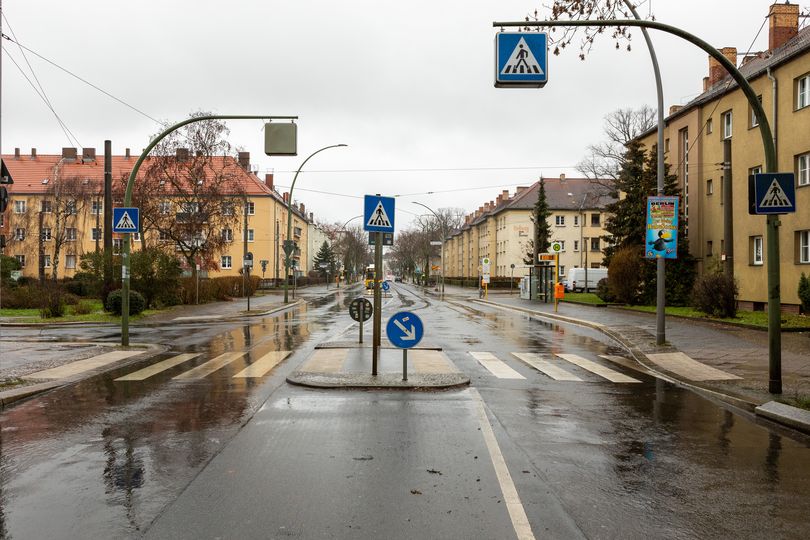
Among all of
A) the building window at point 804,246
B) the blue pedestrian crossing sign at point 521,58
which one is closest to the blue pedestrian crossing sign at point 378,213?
the blue pedestrian crossing sign at point 521,58

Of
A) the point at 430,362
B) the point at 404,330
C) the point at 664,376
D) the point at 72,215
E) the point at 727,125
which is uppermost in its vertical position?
the point at 727,125

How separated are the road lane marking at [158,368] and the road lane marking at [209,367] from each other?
561mm

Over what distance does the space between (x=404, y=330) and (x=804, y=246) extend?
2024 centimetres

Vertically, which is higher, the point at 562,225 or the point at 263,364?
the point at 562,225

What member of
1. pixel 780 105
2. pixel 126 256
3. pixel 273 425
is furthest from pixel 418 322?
pixel 780 105

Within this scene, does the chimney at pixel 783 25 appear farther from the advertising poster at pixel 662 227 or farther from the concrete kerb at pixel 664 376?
the advertising poster at pixel 662 227

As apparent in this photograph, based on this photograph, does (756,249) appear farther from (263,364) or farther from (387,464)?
(387,464)

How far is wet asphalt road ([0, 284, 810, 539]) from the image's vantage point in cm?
416

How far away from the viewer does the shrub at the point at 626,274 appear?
30.5 meters

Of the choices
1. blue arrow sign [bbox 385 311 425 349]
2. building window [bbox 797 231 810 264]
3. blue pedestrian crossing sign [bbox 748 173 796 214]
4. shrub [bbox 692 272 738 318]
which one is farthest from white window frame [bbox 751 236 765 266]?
blue arrow sign [bbox 385 311 425 349]

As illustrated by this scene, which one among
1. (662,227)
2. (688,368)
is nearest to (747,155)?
(662,227)

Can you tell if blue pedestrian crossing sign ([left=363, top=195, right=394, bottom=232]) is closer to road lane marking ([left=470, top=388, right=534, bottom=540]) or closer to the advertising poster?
road lane marking ([left=470, top=388, right=534, bottom=540])

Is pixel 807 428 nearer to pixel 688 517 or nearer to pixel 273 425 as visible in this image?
pixel 688 517

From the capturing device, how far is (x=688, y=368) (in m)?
11.9
